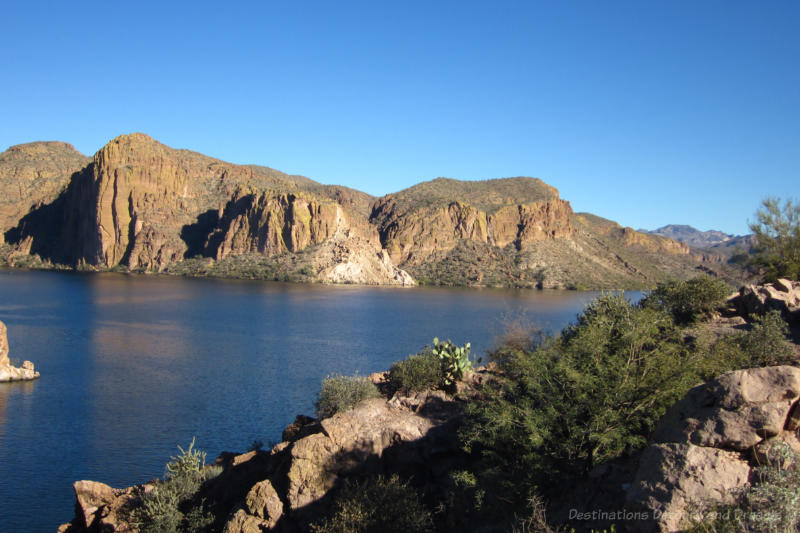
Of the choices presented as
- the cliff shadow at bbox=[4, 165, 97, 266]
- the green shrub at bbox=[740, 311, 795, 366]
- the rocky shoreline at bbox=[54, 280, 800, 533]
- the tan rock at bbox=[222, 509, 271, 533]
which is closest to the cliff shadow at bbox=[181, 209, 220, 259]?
the cliff shadow at bbox=[4, 165, 97, 266]

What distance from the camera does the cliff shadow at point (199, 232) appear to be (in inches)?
5177

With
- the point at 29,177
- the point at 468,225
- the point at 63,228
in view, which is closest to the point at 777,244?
the point at 468,225

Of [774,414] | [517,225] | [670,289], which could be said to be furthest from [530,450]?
[517,225]

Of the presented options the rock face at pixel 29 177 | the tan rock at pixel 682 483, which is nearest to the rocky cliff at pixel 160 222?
the rock face at pixel 29 177

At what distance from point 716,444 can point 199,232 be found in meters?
143

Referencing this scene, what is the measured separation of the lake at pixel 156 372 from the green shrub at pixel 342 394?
273 inches

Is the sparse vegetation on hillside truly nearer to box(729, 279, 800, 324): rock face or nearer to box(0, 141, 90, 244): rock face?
box(729, 279, 800, 324): rock face

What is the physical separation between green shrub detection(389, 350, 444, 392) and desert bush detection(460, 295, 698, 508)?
344 centimetres

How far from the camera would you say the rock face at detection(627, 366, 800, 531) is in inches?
221

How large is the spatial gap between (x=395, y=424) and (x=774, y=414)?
6973 mm

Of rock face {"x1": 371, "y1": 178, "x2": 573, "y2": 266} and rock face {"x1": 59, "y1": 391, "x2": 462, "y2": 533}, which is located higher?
rock face {"x1": 371, "y1": 178, "x2": 573, "y2": 266}

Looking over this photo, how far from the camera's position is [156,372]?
29141mm

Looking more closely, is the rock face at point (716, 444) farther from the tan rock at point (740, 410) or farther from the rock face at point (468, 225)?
the rock face at point (468, 225)

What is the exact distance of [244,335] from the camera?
43.2m
